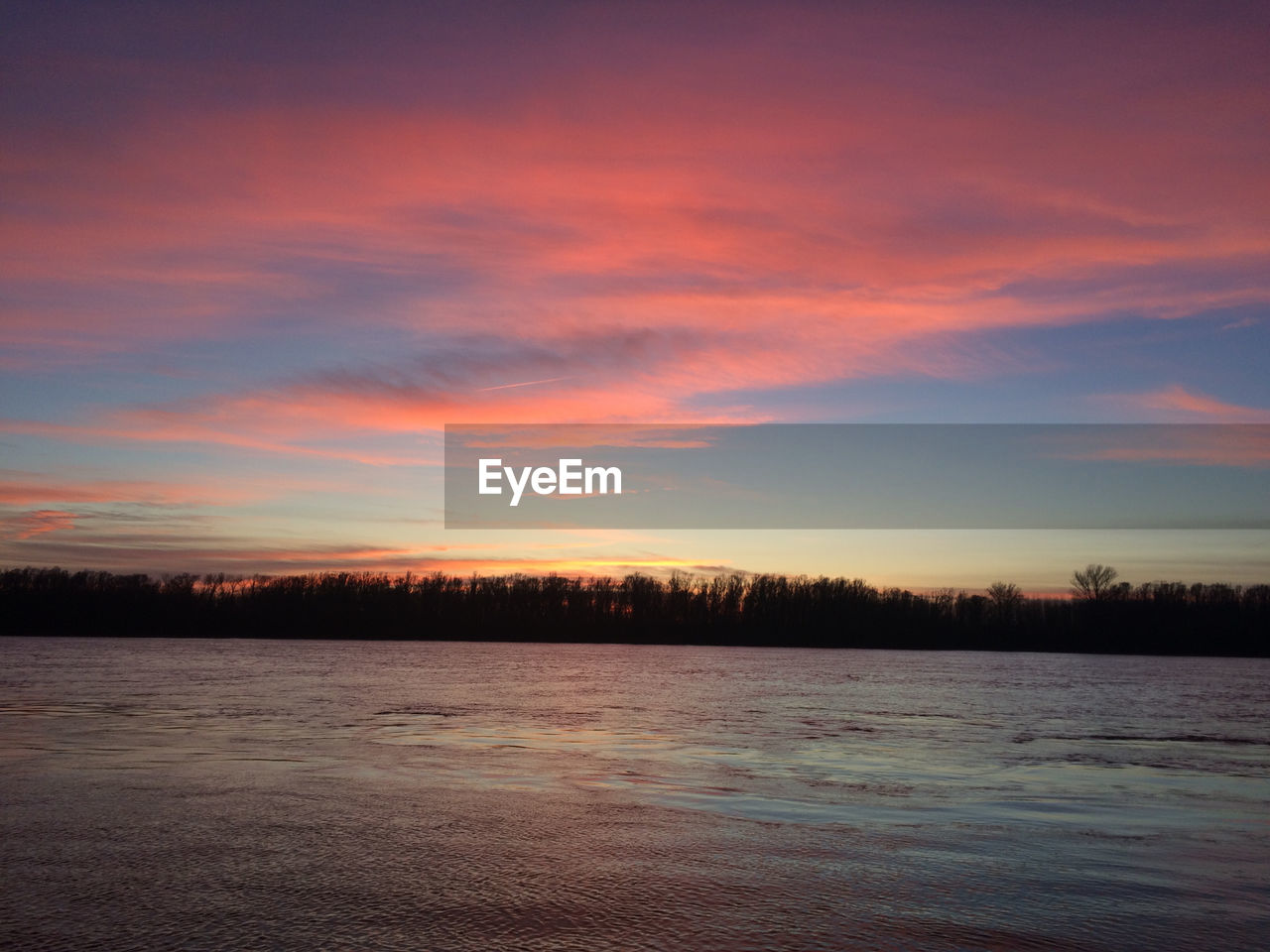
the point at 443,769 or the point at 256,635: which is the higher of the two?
the point at 443,769

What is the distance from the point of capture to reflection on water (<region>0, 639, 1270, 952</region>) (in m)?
6.76

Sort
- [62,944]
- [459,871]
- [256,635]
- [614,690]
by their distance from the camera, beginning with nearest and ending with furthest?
[62,944] → [459,871] → [614,690] → [256,635]

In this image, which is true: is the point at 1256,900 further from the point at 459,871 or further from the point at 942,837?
the point at 459,871

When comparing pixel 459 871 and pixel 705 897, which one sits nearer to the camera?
pixel 705 897

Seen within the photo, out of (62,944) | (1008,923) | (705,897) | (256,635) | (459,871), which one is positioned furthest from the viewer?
(256,635)

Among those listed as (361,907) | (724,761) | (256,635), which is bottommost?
(256,635)

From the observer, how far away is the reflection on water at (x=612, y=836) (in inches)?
266

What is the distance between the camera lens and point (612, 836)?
9.95 m

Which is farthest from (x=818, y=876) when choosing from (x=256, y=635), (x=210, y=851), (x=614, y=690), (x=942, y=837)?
(x=256, y=635)

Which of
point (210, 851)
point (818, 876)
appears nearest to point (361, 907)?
point (210, 851)

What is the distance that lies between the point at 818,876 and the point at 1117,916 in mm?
2269

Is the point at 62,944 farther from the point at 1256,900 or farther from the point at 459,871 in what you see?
the point at 1256,900

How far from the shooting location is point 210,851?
8781 millimetres

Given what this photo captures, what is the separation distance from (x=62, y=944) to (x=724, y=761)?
40.3ft
